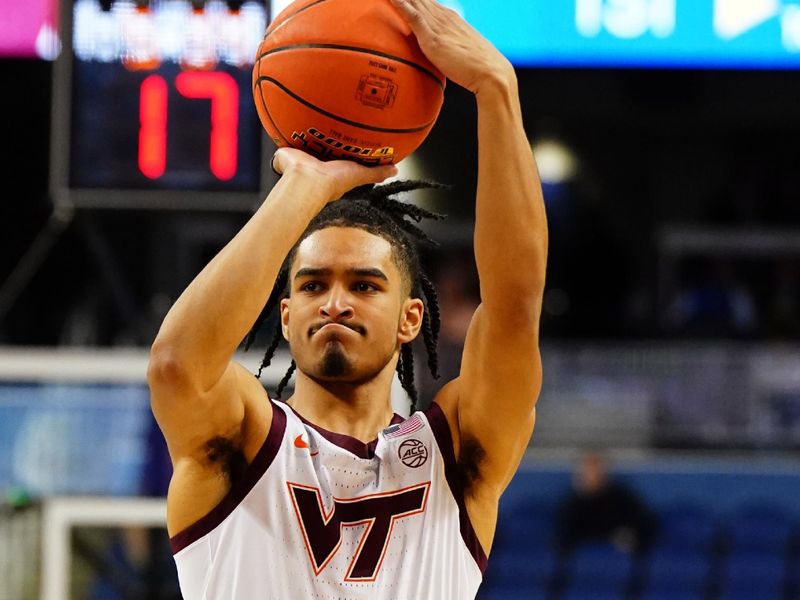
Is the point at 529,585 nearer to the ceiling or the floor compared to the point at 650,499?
nearer to the floor

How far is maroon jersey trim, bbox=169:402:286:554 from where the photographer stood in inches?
104

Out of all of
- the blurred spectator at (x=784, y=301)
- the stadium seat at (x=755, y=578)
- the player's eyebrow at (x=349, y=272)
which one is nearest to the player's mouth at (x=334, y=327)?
the player's eyebrow at (x=349, y=272)

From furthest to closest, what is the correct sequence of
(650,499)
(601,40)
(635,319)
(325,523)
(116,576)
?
(635,319) < (650,499) < (601,40) < (116,576) < (325,523)

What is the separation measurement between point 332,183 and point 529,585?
5.97 m

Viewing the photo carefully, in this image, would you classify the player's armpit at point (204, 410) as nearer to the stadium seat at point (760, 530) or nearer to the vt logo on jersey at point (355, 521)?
the vt logo on jersey at point (355, 521)

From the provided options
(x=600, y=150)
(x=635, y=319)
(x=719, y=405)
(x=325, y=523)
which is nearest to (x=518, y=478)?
(x=719, y=405)

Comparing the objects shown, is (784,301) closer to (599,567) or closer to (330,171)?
(599,567)

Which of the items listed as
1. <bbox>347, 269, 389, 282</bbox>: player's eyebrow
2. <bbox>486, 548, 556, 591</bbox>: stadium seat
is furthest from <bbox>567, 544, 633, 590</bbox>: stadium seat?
Answer: <bbox>347, 269, 389, 282</bbox>: player's eyebrow

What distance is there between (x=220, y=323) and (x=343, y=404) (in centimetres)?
48

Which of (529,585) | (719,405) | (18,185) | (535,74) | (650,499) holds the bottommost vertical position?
(529,585)

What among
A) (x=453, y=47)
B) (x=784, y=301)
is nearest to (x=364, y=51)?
(x=453, y=47)

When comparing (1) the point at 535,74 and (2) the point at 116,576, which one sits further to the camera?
(1) the point at 535,74

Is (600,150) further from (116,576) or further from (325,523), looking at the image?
(325,523)

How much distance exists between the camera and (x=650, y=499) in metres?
8.40
